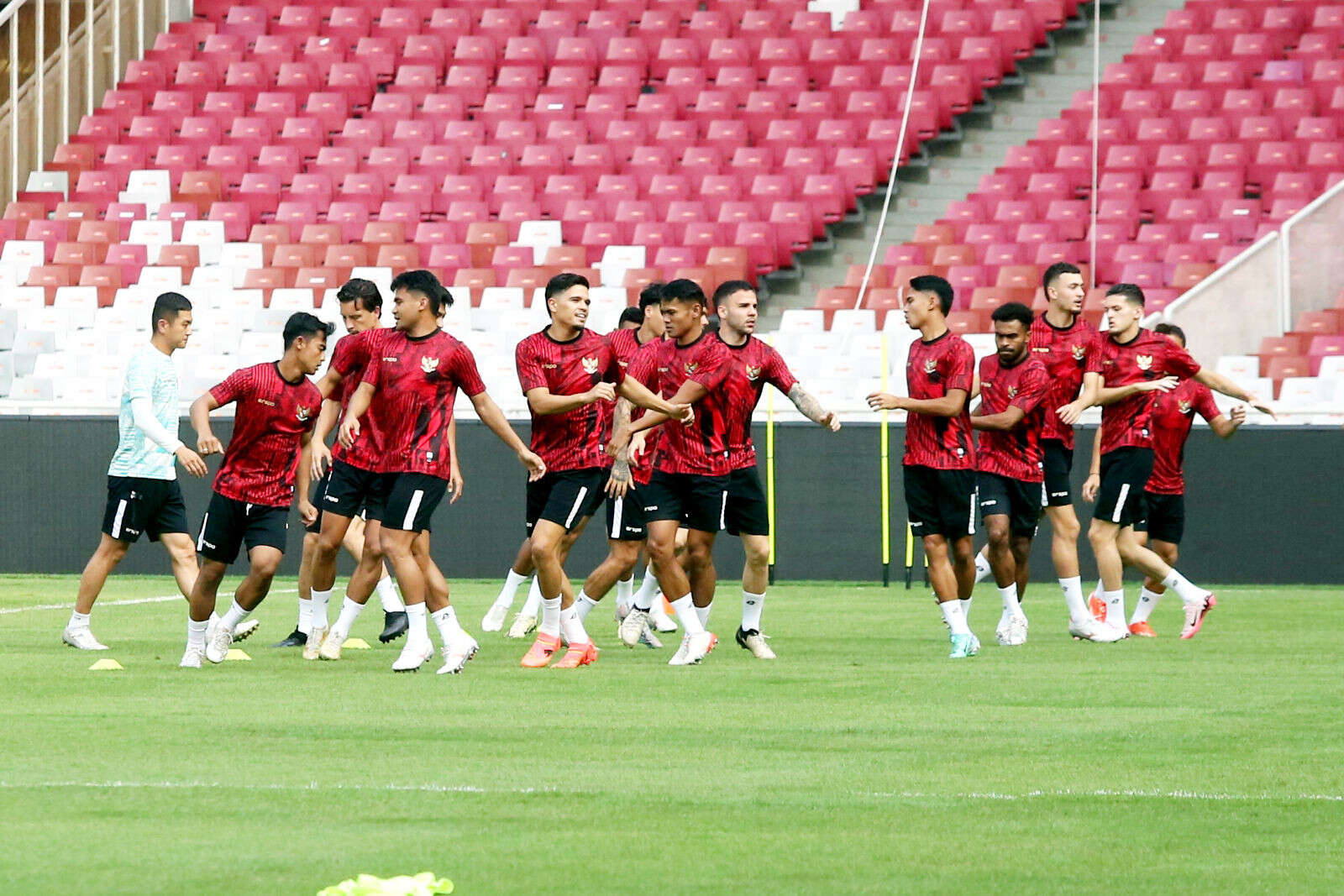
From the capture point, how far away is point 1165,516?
14383 mm

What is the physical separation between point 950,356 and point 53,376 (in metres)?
14.3

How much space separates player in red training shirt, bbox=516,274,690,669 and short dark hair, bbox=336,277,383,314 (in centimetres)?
123

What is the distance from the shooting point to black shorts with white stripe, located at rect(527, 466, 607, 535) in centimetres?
Answer: 1141

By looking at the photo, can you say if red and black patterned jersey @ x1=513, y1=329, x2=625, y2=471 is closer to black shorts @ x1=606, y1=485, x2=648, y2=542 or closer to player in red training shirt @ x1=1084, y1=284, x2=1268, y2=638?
black shorts @ x1=606, y1=485, x2=648, y2=542

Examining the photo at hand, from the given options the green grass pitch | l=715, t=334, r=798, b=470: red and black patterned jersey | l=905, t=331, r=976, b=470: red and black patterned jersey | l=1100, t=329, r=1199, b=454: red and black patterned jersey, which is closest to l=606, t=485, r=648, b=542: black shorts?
l=715, t=334, r=798, b=470: red and black patterned jersey

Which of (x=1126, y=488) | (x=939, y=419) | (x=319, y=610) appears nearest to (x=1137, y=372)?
(x=1126, y=488)

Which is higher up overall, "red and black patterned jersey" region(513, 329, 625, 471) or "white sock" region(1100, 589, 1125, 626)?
"red and black patterned jersey" region(513, 329, 625, 471)

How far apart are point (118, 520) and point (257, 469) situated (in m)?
1.33

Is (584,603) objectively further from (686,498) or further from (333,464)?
(333,464)

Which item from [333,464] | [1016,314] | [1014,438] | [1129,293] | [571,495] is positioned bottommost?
[571,495]

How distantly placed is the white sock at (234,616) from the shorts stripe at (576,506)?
6.37ft

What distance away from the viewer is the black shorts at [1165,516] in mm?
14312

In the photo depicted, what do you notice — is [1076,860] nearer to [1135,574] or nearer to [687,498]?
[687,498]

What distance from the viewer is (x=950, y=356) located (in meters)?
12.0
